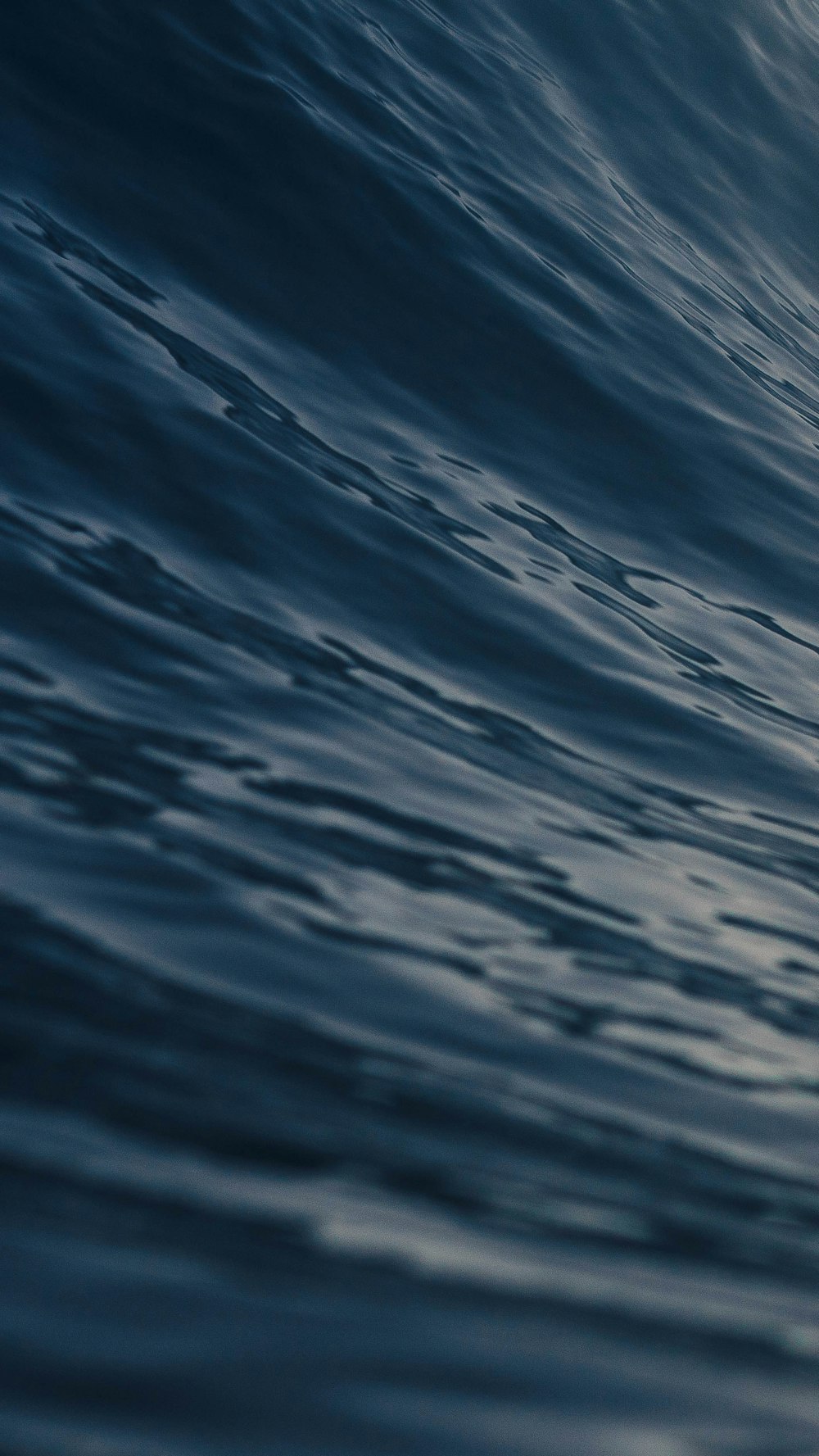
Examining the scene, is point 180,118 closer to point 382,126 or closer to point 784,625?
point 382,126

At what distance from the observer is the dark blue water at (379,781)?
1.43 meters

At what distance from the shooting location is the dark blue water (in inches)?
56.2

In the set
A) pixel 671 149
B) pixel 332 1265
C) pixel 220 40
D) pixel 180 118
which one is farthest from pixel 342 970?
pixel 671 149

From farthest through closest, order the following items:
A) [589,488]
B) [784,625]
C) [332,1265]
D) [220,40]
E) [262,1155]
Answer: [220,40] < [589,488] < [784,625] < [262,1155] < [332,1265]

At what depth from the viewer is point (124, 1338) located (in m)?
1.32

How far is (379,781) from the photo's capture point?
2.65m

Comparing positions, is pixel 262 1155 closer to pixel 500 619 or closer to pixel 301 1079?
pixel 301 1079

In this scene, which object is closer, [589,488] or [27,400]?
[27,400]

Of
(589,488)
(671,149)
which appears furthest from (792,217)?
(589,488)

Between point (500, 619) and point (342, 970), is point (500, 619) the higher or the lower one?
the higher one

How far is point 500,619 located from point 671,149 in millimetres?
4998

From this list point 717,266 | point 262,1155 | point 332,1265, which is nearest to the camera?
point 332,1265

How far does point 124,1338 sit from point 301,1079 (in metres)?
0.47

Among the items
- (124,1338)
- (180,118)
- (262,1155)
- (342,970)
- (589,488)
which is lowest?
(124,1338)
